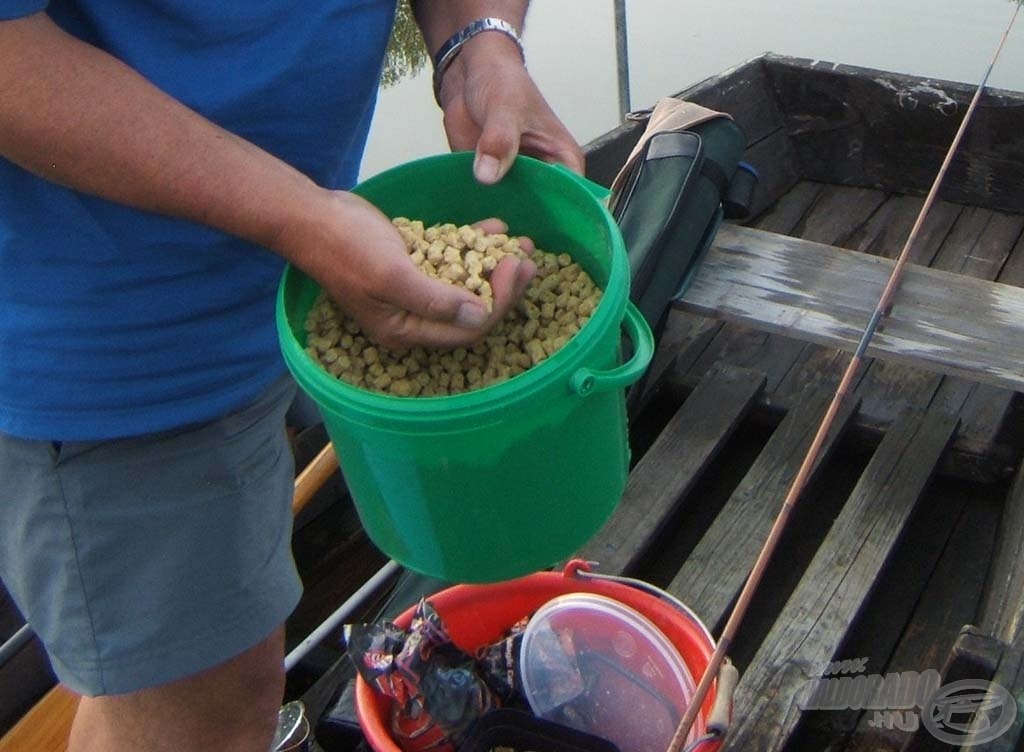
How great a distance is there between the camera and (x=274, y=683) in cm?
125

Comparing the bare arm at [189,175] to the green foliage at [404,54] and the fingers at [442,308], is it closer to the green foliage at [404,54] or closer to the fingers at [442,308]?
the fingers at [442,308]

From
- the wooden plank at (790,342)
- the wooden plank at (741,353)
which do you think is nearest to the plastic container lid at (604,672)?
the wooden plank at (790,342)

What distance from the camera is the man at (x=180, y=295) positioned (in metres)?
0.89

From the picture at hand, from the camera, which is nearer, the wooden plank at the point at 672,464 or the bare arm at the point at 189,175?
the bare arm at the point at 189,175

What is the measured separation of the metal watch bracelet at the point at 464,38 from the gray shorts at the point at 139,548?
42cm

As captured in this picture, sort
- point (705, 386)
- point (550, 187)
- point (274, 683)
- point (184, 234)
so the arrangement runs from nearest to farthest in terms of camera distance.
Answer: point (184, 234), point (550, 187), point (274, 683), point (705, 386)

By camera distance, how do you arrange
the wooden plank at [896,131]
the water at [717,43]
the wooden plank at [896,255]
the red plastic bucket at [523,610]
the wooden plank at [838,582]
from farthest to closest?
1. the water at [717,43]
2. the wooden plank at [896,131]
3. the wooden plank at [896,255]
4. the wooden plank at [838,582]
5. the red plastic bucket at [523,610]

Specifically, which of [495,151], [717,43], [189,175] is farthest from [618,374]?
[717,43]

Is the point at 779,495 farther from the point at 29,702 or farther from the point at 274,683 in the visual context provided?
the point at 29,702

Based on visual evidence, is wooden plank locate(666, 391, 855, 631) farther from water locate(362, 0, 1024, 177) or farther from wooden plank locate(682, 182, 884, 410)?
water locate(362, 0, 1024, 177)

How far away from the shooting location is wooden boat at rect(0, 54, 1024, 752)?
1.71 metres

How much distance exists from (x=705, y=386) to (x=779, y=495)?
0.33m

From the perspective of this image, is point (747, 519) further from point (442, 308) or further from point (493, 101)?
point (442, 308)

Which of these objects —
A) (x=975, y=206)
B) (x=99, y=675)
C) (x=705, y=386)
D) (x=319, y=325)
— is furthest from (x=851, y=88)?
(x=99, y=675)
